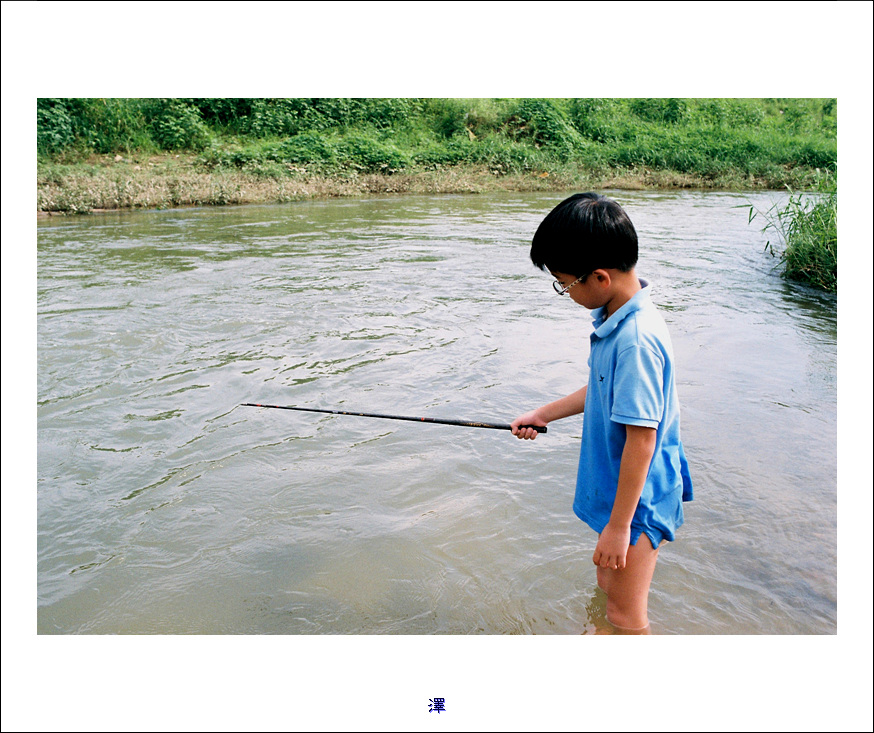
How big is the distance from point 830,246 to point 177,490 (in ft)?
17.6

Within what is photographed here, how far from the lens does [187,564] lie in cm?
245

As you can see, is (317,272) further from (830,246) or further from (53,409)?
(830,246)

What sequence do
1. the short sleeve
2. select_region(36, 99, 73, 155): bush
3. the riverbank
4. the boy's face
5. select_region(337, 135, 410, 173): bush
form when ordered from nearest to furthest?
the short sleeve
the boy's face
the riverbank
select_region(36, 99, 73, 155): bush
select_region(337, 135, 410, 173): bush

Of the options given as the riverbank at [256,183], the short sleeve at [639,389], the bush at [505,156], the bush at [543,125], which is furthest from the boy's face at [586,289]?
the bush at [543,125]

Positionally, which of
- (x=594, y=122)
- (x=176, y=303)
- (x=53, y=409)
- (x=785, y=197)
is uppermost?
(x=594, y=122)

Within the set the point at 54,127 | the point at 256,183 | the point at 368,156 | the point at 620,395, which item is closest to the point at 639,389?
the point at 620,395

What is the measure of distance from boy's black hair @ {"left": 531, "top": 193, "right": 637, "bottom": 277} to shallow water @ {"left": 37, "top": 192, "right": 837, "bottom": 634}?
1.13 meters

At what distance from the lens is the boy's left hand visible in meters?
1.60

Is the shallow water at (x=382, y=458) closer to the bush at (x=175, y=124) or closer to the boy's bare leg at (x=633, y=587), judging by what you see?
the boy's bare leg at (x=633, y=587)

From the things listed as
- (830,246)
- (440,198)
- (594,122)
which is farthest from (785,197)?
(830,246)

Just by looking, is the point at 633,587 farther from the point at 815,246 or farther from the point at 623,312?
the point at 815,246

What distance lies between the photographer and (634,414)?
1522 mm

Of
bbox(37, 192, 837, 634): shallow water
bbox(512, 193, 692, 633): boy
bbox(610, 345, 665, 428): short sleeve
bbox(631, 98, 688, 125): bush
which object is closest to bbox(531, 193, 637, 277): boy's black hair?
bbox(512, 193, 692, 633): boy

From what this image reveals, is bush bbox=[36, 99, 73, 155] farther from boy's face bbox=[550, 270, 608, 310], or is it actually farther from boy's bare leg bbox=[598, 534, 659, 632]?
boy's bare leg bbox=[598, 534, 659, 632]
